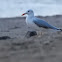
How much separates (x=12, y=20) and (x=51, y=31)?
4.04m

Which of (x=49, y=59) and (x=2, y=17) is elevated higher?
(x=49, y=59)

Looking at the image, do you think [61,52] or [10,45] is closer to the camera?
[61,52]

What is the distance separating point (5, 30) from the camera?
10508 mm

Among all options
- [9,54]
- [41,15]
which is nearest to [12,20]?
[41,15]

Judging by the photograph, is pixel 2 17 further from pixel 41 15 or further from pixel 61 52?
pixel 61 52

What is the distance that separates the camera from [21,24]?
1187 centimetres

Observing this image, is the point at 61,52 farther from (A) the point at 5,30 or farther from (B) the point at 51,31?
(A) the point at 5,30

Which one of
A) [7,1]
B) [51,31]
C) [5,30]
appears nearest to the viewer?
[51,31]

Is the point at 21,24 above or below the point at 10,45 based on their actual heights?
below

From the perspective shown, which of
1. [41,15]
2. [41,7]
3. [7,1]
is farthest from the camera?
[7,1]

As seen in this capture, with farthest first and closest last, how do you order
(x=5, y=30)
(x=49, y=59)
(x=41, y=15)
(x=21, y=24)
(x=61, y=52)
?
(x=41, y=15) < (x=21, y=24) < (x=5, y=30) < (x=61, y=52) < (x=49, y=59)

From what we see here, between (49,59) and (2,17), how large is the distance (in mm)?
8403

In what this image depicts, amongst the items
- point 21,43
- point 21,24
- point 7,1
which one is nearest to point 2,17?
point 21,24

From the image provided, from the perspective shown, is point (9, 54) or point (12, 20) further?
point (12, 20)
